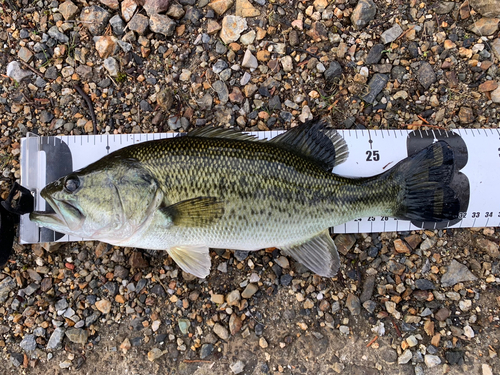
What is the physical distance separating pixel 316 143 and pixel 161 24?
76.8 inches

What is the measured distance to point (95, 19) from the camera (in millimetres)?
3422

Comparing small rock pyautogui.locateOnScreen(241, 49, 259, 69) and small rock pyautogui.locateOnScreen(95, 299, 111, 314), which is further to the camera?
small rock pyautogui.locateOnScreen(241, 49, 259, 69)

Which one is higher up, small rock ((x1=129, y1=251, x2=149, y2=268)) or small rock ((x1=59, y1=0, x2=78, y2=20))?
small rock ((x1=59, y1=0, x2=78, y2=20))

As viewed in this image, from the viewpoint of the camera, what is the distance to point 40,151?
128 inches

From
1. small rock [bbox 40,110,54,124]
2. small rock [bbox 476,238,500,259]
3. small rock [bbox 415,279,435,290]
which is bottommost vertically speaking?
small rock [bbox 415,279,435,290]

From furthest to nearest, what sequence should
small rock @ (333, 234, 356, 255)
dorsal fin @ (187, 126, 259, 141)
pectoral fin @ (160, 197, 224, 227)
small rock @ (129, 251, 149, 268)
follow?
small rock @ (333, 234, 356, 255) < small rock @ (129, 251, 149, 268) < dorsal fin @ (187, 126, 259, 141) < pectoral fin @ (160, 197, 224, 227)

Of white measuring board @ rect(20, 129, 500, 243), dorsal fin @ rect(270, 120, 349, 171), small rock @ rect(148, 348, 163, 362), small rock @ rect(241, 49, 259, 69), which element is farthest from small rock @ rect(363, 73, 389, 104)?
small rock @ rect(148, 348, 163, 362)

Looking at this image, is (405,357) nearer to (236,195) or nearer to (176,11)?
(236,195)

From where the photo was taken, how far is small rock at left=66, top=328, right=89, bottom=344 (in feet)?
10.3

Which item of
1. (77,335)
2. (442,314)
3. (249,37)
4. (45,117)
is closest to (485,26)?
(249,37)

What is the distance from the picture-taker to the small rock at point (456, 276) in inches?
129

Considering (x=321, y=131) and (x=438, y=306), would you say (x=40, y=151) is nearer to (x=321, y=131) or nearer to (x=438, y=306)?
(x=321, y=131)

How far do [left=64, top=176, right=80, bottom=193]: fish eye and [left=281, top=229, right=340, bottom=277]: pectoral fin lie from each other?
178 cm

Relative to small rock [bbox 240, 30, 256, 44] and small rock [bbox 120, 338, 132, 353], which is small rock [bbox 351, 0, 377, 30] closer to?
small rock [bbox 240, 30, 256, 44]
